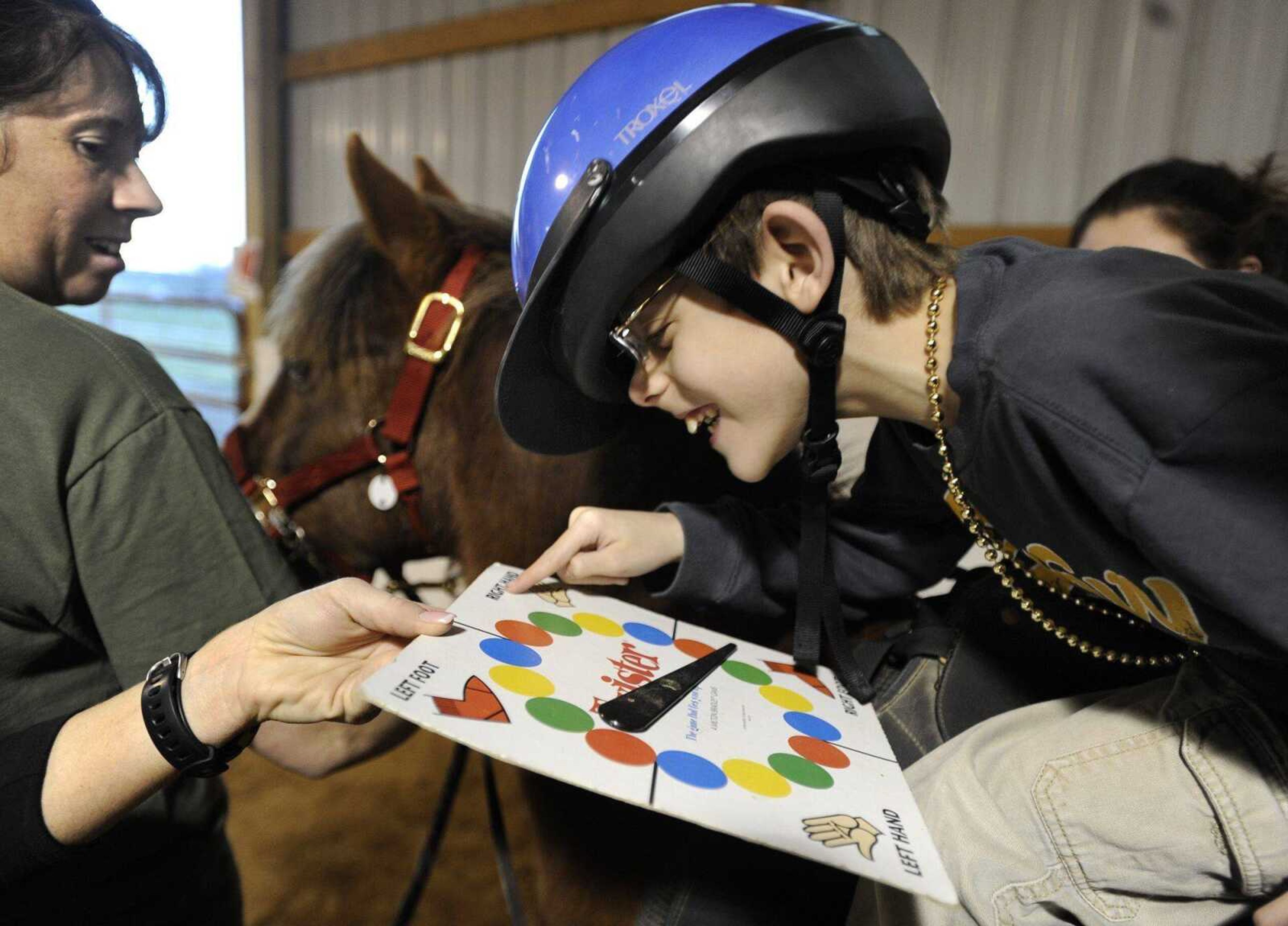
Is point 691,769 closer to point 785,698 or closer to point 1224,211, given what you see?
point 785,698

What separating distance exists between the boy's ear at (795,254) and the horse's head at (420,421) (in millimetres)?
310

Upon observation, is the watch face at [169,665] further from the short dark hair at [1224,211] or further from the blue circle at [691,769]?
the short dark hair at [1224,211]

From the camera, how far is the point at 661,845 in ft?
2.75

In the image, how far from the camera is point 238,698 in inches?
24.9

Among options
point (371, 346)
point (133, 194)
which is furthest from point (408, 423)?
point (133, 194)

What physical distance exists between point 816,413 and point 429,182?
3.65 ft

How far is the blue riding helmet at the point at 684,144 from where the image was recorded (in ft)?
2.20

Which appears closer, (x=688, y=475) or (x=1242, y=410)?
(x=1242, y=410)

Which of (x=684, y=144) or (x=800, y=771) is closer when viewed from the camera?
(x=800, y=771)

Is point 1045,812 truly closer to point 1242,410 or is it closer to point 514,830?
point 1242,410

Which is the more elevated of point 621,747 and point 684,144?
point 684,144

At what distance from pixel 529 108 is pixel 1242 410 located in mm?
3334

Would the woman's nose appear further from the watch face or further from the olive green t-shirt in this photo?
the watch face

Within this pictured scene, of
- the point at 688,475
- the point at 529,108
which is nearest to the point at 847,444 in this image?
the point at 688,475
